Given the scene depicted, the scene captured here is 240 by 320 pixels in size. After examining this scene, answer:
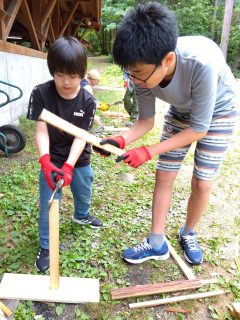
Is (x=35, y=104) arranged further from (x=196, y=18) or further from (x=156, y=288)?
(x=196, y=18)

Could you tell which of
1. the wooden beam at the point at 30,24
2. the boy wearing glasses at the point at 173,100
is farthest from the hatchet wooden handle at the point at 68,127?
the wooden beam at the point at 30,24

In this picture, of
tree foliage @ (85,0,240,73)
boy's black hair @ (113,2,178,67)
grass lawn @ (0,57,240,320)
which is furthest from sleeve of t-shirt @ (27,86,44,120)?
tree foliage @ (85,0,240,73)

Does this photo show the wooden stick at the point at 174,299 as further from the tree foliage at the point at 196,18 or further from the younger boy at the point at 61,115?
the tree foliage at the point at 196,18

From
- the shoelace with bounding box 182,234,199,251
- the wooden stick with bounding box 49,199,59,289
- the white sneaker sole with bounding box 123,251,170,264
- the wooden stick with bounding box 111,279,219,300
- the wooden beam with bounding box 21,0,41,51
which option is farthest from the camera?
the wooden beam with bounding box 21,0,41,51

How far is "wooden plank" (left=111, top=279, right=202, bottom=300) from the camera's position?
206cm

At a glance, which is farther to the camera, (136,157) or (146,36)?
(136,157)

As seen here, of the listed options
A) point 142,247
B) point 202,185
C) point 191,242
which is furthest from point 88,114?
point 191,242

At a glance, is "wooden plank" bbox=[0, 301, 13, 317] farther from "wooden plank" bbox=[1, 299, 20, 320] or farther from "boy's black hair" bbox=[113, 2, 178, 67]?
"boy's black hair" bbox=[113, 2, 178, 67]

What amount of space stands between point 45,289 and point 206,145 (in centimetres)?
139

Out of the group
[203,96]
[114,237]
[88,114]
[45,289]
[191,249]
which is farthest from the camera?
[114,237]

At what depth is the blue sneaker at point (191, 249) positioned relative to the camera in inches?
96.6

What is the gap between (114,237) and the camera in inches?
106

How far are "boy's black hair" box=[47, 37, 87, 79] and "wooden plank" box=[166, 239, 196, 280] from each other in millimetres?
1540

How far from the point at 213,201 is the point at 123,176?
1.11m
